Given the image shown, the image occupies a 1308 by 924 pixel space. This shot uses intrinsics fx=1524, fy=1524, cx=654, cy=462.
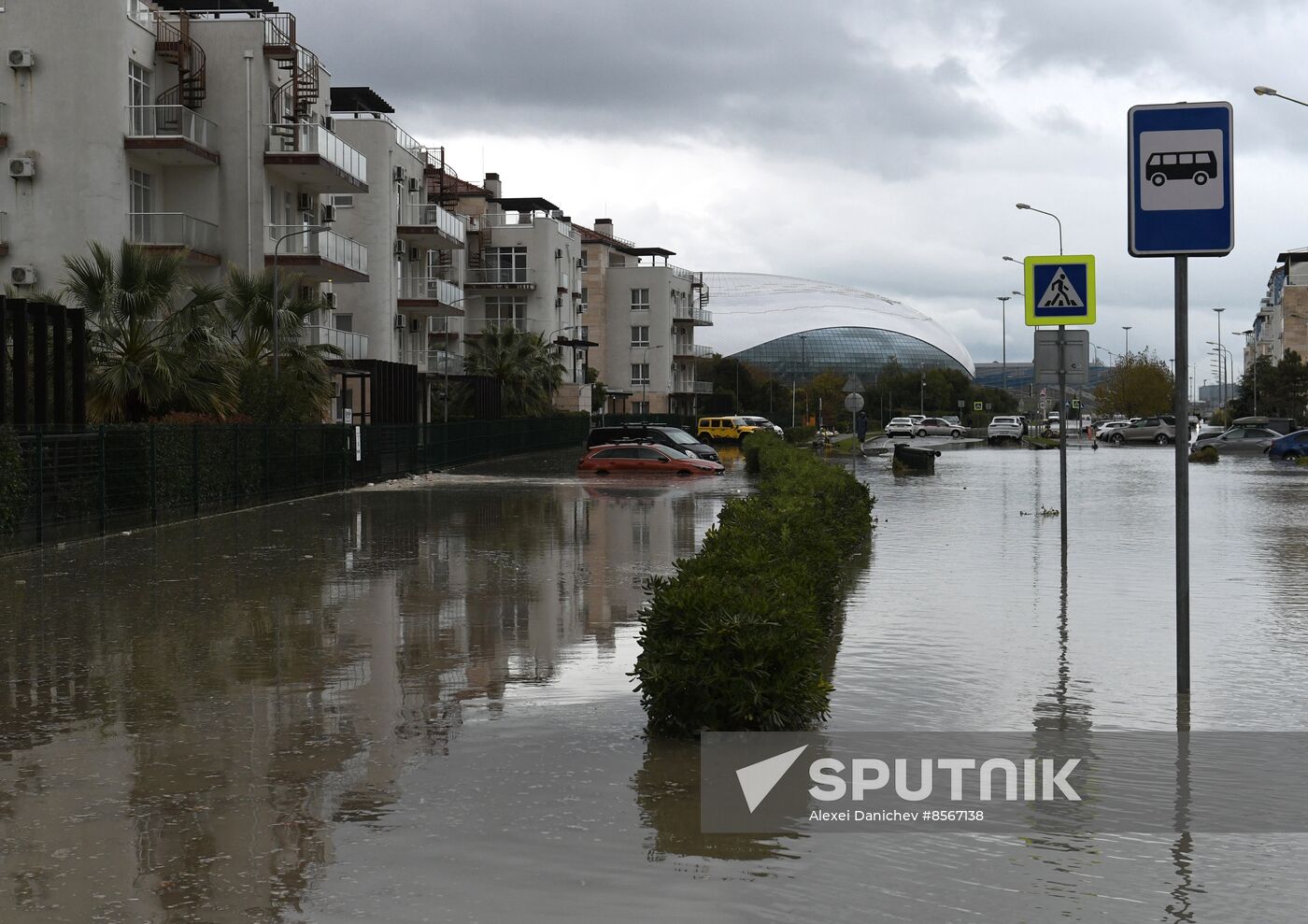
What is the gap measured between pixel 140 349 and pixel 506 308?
67.9 meters

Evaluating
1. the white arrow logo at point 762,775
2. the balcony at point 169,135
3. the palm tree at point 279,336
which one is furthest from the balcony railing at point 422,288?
the white arrow logo at point 762,775

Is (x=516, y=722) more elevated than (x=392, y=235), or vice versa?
(x=392, y=235)

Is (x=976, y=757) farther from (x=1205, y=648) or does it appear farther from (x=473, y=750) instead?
(x=1205, y=648)

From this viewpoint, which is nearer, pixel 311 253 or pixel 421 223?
pixel 311 253

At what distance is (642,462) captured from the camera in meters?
46.5

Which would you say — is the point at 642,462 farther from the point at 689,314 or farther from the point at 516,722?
the point at 689,314

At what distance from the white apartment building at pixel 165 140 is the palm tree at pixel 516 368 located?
28023mm

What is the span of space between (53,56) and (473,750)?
38.2 m

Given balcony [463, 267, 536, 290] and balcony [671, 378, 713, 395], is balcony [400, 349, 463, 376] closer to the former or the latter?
balcony [463, 267, 536, 290]

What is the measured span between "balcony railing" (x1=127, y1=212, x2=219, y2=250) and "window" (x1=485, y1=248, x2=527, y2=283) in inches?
2099

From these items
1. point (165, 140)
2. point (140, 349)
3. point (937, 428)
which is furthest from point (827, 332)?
point (140, 349)

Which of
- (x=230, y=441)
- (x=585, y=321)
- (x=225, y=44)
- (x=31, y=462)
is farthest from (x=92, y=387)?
(x=585, y=321)

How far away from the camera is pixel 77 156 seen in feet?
135

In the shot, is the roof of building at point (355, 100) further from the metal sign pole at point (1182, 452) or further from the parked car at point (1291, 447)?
the metal sign pole at point (1182, 452)
